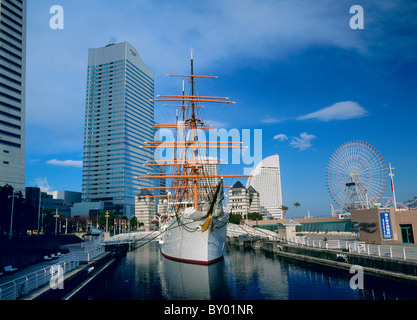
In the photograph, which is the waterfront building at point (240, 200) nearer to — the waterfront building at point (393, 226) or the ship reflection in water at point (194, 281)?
the ship reflection in water at point (194, 281)

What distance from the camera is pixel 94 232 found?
57719 millimetres

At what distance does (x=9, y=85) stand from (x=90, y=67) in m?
79.8

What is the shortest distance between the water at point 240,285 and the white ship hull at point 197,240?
1135mm

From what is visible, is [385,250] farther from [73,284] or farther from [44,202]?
[44,202]

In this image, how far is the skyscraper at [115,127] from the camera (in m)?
142

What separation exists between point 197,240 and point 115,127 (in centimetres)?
12871

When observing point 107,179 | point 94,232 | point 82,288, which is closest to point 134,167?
point 107,179

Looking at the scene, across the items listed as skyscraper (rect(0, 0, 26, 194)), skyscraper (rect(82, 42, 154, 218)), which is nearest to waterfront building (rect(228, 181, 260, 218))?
skyscraper (rect(82, 42, 154, 218))

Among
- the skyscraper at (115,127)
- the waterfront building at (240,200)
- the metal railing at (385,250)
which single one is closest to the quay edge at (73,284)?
the metal railing at (385,250)

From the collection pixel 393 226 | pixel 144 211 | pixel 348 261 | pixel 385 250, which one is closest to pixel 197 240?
pixel 348 261

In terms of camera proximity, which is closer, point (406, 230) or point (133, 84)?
point (406, 230)

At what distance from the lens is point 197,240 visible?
30.8 metres

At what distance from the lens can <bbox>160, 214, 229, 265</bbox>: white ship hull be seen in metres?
30.2

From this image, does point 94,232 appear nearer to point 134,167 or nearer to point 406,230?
point 406,230
